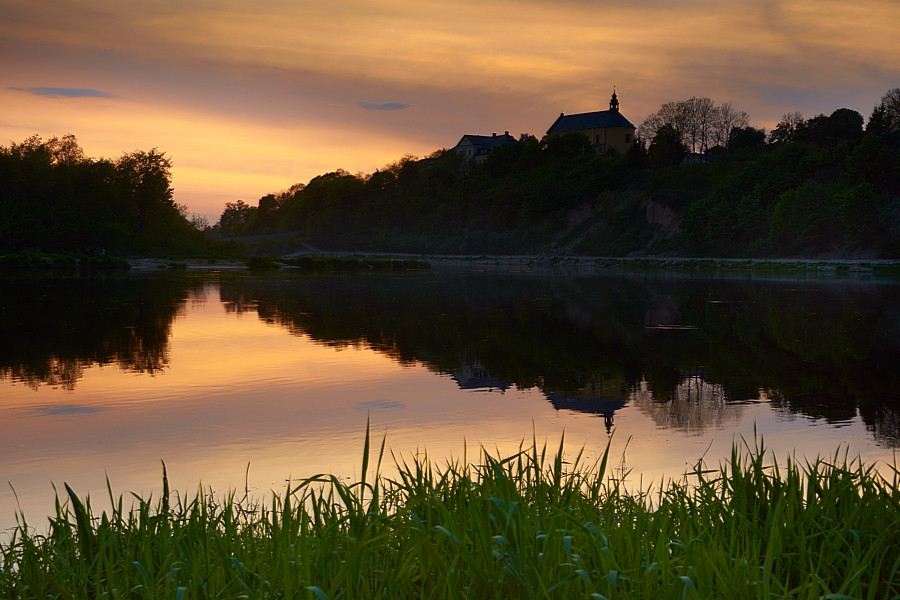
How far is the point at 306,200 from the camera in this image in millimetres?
183125

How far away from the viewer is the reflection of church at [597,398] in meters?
11.5

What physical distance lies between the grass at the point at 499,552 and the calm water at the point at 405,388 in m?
1.75

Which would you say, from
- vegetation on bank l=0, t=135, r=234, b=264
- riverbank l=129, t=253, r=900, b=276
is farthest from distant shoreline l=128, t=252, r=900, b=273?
vegetation on bank l=0, t=135, r=234, b=264

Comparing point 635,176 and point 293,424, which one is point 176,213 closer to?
point 635,176

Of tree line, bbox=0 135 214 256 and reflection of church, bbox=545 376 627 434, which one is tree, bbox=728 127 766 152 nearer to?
tree line, bbox=0 135 214 256

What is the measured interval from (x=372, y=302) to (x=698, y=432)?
75.9 feet

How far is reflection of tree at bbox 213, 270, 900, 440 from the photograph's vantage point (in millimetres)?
13156

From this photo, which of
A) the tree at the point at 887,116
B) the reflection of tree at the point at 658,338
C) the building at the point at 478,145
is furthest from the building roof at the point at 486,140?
the reflection of tree at the point at 658,338

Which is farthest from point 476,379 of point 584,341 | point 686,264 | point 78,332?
point 686,264

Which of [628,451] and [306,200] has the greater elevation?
[306,200]

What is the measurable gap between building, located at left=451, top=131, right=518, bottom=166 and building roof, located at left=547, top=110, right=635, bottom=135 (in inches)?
637

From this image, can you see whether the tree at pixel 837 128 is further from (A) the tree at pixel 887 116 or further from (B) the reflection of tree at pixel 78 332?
(B) the reflection of tree at pixel 78 332

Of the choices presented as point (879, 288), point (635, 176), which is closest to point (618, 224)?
point (635, 176)

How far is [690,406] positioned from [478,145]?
165 metres
